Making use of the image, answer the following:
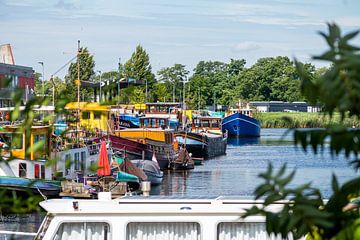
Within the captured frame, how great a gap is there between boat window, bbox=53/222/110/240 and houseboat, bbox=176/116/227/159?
59883mm

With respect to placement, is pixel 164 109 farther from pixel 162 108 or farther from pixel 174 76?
pixel 174 76

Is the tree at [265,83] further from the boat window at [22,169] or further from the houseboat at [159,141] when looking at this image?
the boat window at [22,169]

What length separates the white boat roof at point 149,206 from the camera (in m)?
11.3

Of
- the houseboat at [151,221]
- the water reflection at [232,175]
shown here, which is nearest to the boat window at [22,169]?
the water reflection at [232,175]

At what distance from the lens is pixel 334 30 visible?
3.39 m

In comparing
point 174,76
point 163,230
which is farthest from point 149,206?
point 174,76

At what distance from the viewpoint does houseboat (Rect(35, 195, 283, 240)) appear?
37.1 feet

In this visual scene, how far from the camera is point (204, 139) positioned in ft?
252

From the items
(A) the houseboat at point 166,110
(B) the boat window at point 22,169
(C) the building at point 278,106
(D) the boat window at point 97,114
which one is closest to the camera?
(D) the boat window at point 97,114

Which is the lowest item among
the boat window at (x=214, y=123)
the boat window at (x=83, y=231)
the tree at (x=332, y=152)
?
the boat window at (x=214, y=123)

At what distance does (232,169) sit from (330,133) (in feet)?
204

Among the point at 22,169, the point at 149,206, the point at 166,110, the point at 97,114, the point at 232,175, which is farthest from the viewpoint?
the point at 166,110

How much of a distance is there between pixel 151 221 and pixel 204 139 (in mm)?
65506

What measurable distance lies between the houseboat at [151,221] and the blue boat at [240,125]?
9984 cm
